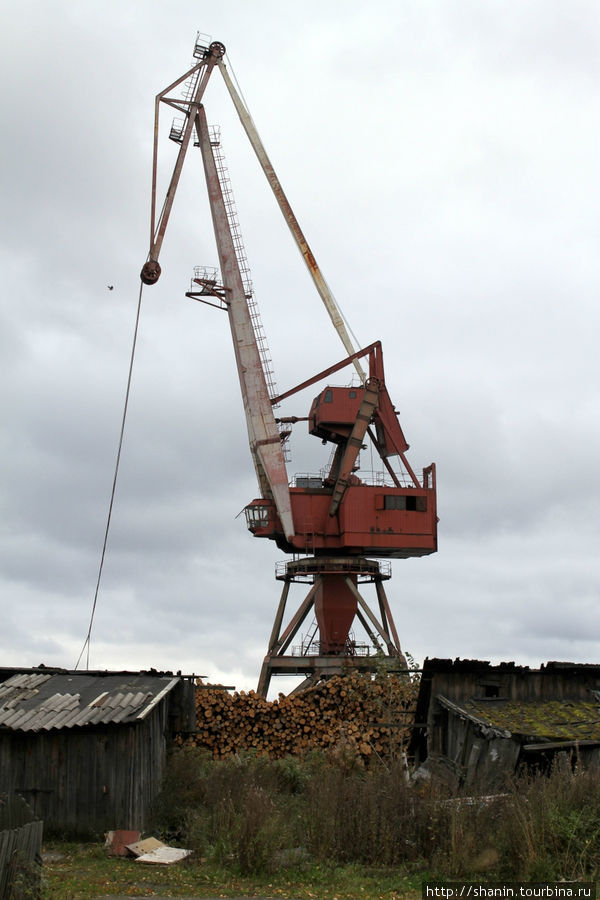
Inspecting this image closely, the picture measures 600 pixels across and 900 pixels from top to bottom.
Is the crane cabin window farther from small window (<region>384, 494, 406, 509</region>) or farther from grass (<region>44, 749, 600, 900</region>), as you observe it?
grass (<region>44, 749, 600, 900</region>)

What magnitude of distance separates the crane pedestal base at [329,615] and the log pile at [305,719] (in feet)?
25.2

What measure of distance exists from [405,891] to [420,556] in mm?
25501

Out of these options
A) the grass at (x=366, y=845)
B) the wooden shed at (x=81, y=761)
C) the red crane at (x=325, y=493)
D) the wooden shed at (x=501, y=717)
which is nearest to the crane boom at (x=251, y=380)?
the red crane at (x=325, y=493)

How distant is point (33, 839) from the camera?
11938 mm

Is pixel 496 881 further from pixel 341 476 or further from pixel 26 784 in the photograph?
pixel 341 476

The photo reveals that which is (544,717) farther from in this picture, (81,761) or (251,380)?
(251,380)

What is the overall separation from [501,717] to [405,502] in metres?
19.1

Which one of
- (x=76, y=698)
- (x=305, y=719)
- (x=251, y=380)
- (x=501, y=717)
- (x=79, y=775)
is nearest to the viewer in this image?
(x=79, y=775)

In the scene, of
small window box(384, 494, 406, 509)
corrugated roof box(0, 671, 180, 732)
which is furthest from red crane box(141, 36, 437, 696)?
corrugated roof box(0, 671, 180, 732)

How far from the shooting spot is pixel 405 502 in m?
37.3

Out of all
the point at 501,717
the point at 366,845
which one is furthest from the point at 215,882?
the point at 501,717

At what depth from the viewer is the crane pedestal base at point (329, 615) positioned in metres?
36.9

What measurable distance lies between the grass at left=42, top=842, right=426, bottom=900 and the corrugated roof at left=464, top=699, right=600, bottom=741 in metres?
4.32

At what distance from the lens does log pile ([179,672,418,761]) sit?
87.6 ft
